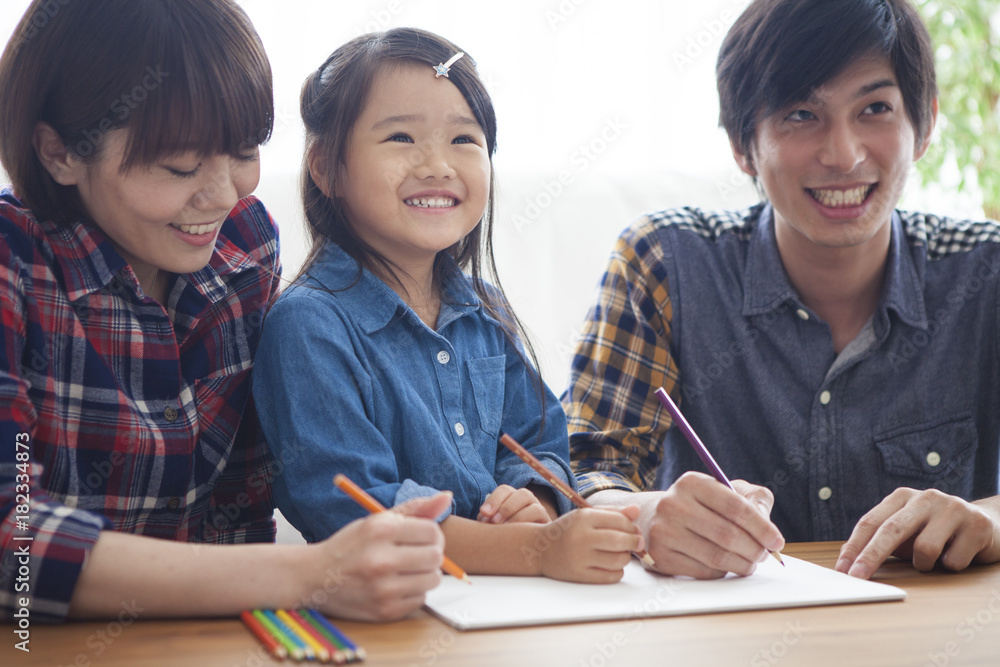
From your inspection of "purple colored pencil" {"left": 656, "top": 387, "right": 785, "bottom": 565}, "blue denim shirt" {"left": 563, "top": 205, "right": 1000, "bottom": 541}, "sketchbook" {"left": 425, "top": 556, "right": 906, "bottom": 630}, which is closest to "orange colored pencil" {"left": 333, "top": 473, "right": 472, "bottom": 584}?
"sketchbook" {"left": 425, "top": 556, "right": 906, "bottom": 630}

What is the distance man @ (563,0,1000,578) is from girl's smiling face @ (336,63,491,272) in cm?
38

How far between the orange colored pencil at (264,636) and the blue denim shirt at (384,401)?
0.65 feet

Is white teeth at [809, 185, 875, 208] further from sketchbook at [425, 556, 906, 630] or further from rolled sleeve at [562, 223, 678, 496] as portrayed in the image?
sketchbook at [425, 556, 906, 630]

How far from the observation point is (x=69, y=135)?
88 centimetres

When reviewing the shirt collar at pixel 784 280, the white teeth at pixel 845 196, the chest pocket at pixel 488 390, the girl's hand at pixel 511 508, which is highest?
the white teeth at pixel 845 196

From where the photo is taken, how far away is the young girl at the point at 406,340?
913 millimetres

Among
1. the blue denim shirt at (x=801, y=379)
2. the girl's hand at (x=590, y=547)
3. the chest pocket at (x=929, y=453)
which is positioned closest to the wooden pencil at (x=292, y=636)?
the girl's hand at (x=590, y=547)

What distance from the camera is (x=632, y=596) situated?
785 millimetres

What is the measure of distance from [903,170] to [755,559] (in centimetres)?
74

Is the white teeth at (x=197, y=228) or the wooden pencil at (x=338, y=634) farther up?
the white teeth at (x=197, y=228)

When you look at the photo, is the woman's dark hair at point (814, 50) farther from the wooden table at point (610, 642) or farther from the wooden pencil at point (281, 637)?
the wooden pencil at point (281, 637)

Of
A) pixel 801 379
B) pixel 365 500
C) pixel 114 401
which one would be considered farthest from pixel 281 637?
pixel 801 379

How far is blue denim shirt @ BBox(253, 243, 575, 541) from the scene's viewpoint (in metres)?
0.92

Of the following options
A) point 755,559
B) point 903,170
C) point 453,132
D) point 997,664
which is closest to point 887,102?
point 903,170
